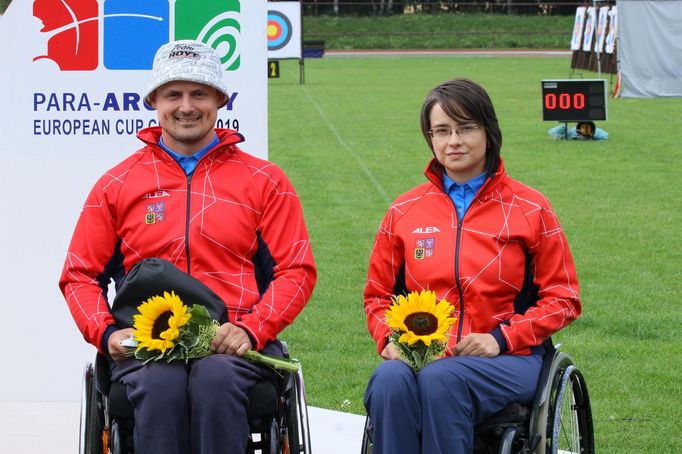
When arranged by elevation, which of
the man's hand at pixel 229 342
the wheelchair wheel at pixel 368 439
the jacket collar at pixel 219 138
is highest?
the jacket collar at pixel 219 138

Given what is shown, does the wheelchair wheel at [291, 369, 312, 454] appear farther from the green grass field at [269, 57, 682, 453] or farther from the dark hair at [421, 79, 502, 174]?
the green grass field at [269, 57, 682, 453]

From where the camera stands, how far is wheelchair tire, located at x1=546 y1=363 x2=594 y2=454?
3506mm

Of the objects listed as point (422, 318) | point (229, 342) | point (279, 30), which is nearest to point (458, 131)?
point (422, 318)

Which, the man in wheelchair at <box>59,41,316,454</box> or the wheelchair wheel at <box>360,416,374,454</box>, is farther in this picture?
the man in wheelchair at <box>59,41,316,454</box>

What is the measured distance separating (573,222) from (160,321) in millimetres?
7943

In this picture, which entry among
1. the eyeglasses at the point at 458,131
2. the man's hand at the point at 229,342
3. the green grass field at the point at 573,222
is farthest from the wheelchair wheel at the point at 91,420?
the green grass field at the point at 573,222

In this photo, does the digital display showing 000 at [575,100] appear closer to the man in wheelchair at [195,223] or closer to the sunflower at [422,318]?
the man in wheelchair at [195,223]

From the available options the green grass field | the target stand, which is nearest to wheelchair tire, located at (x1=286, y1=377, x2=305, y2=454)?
the green grass field

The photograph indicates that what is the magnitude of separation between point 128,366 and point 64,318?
1.95m

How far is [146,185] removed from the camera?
12.8 ft

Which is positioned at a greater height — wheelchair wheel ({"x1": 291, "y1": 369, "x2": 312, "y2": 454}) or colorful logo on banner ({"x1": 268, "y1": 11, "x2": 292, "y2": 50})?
colorful logo on banner ({"x1": 268, "y1": 11, "x2": 292, "y2": 50})

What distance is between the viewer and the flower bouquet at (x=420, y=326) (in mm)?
3461

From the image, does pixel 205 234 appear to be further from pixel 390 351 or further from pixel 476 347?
pixel 476 347

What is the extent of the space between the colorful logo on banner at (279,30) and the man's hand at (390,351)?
2822 centimetres
